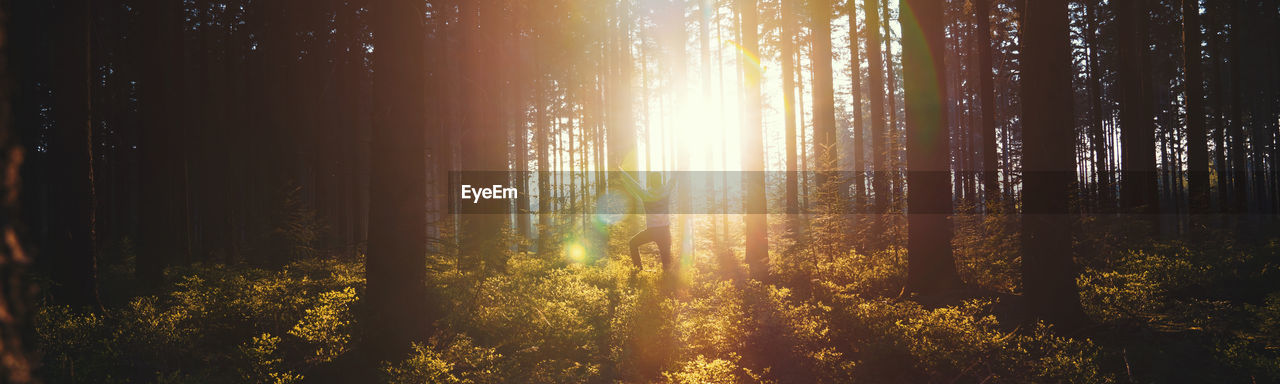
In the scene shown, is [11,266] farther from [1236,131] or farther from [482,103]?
[1236,131]

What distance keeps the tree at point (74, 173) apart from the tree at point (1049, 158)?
13.9 m

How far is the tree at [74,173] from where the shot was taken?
8.60m

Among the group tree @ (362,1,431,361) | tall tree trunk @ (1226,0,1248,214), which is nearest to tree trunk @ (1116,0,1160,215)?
tall tree trunk @ (1226,0,1248,214)

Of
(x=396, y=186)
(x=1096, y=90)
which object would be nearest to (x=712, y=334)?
(x=396, y=186)

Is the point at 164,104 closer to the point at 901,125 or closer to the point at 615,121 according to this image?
the point at 615,121

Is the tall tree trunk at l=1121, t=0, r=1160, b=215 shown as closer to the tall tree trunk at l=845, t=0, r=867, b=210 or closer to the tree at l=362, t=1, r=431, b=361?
the tall tree trunk at l=845, t=0, r=867, b=210

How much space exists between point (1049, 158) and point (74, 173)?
1442 centimetres

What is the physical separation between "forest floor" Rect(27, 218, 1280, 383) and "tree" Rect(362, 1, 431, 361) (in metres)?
0.45

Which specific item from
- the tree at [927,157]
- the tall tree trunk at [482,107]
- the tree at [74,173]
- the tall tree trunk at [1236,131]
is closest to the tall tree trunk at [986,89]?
the tree at [927,157]

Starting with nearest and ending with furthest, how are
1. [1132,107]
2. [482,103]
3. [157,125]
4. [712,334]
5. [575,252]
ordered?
1. [712,334]
2. [157,125]
3. [482,103]
4. [1132,107]
5. [575,252]

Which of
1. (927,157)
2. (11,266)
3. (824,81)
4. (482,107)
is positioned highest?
(824,81)

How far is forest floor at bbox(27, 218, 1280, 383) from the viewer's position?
17.6 ft

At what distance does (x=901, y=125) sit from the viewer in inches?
1796

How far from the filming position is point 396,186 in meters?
6.42
